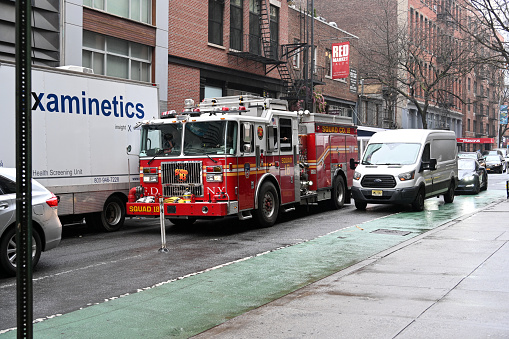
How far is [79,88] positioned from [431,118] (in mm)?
52791

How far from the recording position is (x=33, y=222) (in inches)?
351

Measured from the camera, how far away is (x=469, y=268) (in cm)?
884

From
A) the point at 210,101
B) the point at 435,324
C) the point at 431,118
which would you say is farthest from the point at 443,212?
the point at 431,118

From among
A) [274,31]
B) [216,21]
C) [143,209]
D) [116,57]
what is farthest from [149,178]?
[274,31]

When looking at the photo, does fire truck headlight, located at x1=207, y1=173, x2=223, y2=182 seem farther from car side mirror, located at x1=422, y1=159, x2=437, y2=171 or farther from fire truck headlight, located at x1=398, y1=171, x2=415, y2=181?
car side mirror, located at x1=422, y1=159, x2=437, y2=171

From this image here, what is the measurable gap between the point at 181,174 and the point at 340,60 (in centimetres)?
2277

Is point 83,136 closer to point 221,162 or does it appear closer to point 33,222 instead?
point 221,162

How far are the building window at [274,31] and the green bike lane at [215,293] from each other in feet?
59.6

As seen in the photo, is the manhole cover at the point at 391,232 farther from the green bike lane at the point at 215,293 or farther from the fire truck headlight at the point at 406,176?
the fire truck headlight at the point at 406,176

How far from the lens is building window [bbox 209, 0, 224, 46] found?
26.2 meters

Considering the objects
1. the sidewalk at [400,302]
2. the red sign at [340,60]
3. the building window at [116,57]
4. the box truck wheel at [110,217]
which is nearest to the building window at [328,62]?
the red sign at [340,60]

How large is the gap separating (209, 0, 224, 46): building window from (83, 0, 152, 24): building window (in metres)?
4.11

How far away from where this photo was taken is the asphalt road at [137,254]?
304 inches

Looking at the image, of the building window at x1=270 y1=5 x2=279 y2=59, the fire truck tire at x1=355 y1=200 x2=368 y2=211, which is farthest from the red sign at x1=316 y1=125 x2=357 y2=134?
the building window at x1=270 y1=5 x2=279 y2=59
